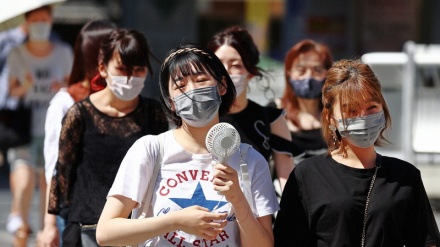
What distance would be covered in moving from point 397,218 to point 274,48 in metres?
12.2

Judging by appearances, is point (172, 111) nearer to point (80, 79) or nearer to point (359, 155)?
point (359, 155)

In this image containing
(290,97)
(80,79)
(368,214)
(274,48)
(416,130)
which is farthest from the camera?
(274,48)

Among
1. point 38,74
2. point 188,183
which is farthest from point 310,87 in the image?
point 38,74

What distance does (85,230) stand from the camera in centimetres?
475

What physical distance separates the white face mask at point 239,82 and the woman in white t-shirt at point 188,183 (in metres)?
1.21

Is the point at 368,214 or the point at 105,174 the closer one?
the point at 368,214

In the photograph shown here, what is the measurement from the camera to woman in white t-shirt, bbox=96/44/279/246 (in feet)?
11.3

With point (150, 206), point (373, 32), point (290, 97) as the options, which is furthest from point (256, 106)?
point (373, 32)

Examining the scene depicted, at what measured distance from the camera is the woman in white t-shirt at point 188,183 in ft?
11.3

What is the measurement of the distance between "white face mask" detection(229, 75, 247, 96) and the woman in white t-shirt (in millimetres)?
1214

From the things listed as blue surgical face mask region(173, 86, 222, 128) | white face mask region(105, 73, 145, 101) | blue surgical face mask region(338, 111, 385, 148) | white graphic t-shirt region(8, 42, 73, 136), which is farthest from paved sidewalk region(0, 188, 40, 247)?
blue surgical face mask region(338, 111, 385, 148)

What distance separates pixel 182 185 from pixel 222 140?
281mm

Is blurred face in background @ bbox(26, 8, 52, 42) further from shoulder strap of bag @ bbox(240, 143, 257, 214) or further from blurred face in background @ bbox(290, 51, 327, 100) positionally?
shoulder strap of bag @ bbox(240, 143, 257, 214)

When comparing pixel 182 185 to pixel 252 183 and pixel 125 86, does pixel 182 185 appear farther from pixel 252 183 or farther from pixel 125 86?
pixel 125 86
